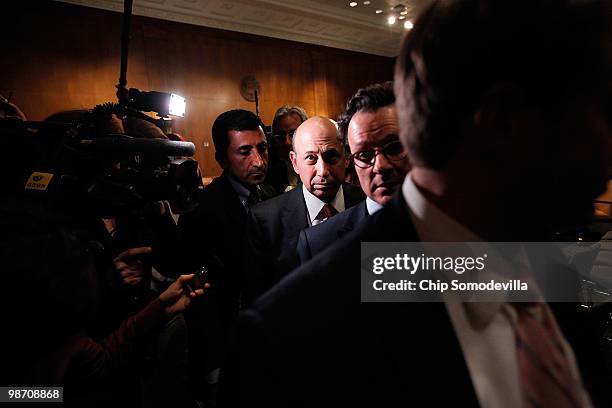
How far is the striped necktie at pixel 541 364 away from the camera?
1.55 ft

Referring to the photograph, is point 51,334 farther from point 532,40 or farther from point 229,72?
point 229,72

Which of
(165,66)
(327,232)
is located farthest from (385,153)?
(165,66)

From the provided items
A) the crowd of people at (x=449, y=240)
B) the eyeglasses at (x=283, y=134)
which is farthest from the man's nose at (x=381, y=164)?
the eyeglasses at (x=283, y=134)

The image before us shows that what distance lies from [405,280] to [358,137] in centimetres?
86

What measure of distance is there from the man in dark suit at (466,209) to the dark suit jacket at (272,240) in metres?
0.87

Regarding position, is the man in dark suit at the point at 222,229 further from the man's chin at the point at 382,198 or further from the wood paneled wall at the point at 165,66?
the wood paneled wall at the point at 165,66

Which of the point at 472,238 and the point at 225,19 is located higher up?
the point at 225,19

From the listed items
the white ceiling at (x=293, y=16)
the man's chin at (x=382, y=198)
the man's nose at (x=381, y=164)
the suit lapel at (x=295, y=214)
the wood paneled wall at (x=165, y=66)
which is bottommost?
the suit lapel at (x=295, y=214)

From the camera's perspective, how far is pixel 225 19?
545cm

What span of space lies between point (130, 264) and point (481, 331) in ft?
3.12

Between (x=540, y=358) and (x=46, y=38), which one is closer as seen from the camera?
(x=540, y=358)

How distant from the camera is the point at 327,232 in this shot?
125cm

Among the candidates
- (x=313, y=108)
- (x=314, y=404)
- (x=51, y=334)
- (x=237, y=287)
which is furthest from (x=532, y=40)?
(x=313, y=108)

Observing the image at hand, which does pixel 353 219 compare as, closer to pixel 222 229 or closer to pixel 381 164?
pixel 381 164
